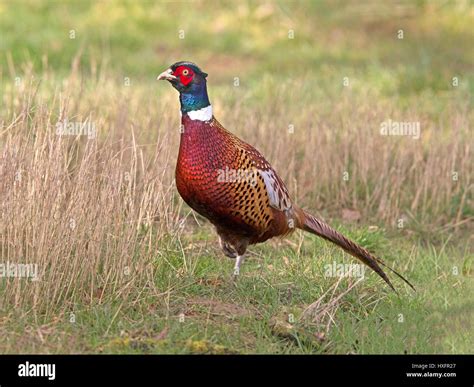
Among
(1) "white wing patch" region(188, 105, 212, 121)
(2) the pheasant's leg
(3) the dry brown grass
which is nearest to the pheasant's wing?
(2) the pheasant's leg

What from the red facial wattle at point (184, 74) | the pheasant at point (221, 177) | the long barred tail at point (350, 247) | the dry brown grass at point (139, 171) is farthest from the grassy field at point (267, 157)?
the red facial wattle at point (184, 74)

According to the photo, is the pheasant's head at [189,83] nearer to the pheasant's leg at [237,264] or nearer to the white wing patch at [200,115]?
the white wing patch at [200,115]

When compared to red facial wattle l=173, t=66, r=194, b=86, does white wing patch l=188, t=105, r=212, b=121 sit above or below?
below

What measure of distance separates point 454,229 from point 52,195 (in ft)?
12.1

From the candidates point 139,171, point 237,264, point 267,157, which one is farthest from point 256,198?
point 267,157

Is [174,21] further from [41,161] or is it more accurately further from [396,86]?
[41,161]

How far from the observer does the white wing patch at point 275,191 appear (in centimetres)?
652

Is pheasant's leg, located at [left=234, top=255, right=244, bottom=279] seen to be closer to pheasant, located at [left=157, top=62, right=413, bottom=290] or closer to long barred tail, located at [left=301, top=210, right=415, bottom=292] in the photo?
pheasant, located at [left=157, top=62, right=413, bottom=290]

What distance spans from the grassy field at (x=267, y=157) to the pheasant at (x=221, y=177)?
25 cm

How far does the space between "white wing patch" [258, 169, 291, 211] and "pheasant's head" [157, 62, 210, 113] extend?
0.58m

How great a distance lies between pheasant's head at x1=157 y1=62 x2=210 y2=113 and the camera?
6281mm

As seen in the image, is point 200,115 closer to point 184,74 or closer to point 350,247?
point 184,74

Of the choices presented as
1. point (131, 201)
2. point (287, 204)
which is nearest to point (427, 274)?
point (287, 204)

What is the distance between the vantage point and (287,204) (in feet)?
22.0
